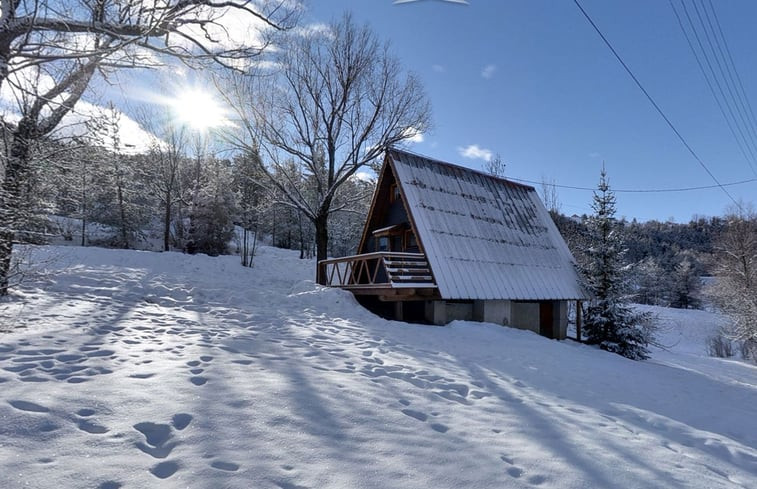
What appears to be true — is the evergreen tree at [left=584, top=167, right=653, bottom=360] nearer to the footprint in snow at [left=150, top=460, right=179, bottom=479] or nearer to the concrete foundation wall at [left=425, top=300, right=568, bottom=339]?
the concrete foundation wall at [left=425, top=300, right=568, bottom=339]

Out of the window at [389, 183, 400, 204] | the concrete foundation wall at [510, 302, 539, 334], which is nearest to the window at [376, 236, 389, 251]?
the window at [389, 183, 400, 204]

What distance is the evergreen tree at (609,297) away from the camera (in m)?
12.7

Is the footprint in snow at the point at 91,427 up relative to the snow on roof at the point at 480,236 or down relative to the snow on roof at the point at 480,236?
down

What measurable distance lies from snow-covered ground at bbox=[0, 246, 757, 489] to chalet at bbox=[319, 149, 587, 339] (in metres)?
3.29

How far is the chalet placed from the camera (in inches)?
436

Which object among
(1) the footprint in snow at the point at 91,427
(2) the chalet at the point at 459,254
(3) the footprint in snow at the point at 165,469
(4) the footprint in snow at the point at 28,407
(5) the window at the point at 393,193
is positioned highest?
(5) the window at the point at 393,193

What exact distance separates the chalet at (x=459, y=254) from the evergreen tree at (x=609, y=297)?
88cm

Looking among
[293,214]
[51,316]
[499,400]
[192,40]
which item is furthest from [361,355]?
[293,214]

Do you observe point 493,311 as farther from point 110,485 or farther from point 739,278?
point 739,278

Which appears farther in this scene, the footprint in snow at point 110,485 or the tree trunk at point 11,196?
the tree trunk at point 11,196

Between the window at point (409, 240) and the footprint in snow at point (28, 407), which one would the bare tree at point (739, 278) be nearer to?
the window at point (409, 240)

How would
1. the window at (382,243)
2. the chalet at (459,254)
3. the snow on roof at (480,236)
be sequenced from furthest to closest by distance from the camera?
the window at (382,243), the snow on roof at (480,236), the chalet at (459,254)

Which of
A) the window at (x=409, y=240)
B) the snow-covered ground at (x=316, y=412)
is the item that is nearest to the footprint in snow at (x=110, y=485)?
the snow-covered ground at (x=316, y=412)

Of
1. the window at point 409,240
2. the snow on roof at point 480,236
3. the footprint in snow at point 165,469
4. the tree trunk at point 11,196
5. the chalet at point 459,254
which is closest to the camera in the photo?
the footprint in snow at point 165,469
